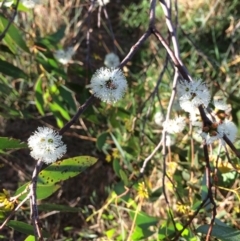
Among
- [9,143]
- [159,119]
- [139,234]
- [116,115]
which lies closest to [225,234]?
[139,234]

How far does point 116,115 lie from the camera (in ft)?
5.65

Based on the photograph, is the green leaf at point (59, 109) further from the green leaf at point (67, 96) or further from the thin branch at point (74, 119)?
the thin branch at point (74, 119)

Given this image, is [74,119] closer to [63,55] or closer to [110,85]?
[110,85]

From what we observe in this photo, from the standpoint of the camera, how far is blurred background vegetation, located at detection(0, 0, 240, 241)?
4.84 feet

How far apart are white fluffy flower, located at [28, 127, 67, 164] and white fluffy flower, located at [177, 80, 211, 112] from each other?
23cm

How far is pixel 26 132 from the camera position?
2.42 meters

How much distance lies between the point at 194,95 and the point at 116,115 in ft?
2.53

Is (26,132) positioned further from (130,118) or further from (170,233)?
(170,233)

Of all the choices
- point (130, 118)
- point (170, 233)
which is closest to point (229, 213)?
point (130, 118)

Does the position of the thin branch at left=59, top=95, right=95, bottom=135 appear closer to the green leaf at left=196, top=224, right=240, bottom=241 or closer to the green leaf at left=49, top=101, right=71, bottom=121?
the green leaf at left=196, top=224, right=240, bottom=241

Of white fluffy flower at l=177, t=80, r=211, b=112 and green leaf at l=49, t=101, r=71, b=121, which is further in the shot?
green leaf at l=49, t=101, r=71, b=121

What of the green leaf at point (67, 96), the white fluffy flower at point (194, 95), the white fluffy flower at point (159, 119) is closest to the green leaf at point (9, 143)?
the white fluffy flower at point (194, 95)

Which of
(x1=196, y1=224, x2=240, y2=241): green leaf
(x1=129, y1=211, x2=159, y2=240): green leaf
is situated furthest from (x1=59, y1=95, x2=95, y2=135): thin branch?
(x1=129, y1=211, x2=159, y2=240): green leaf

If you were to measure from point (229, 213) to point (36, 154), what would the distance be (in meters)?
1.10
